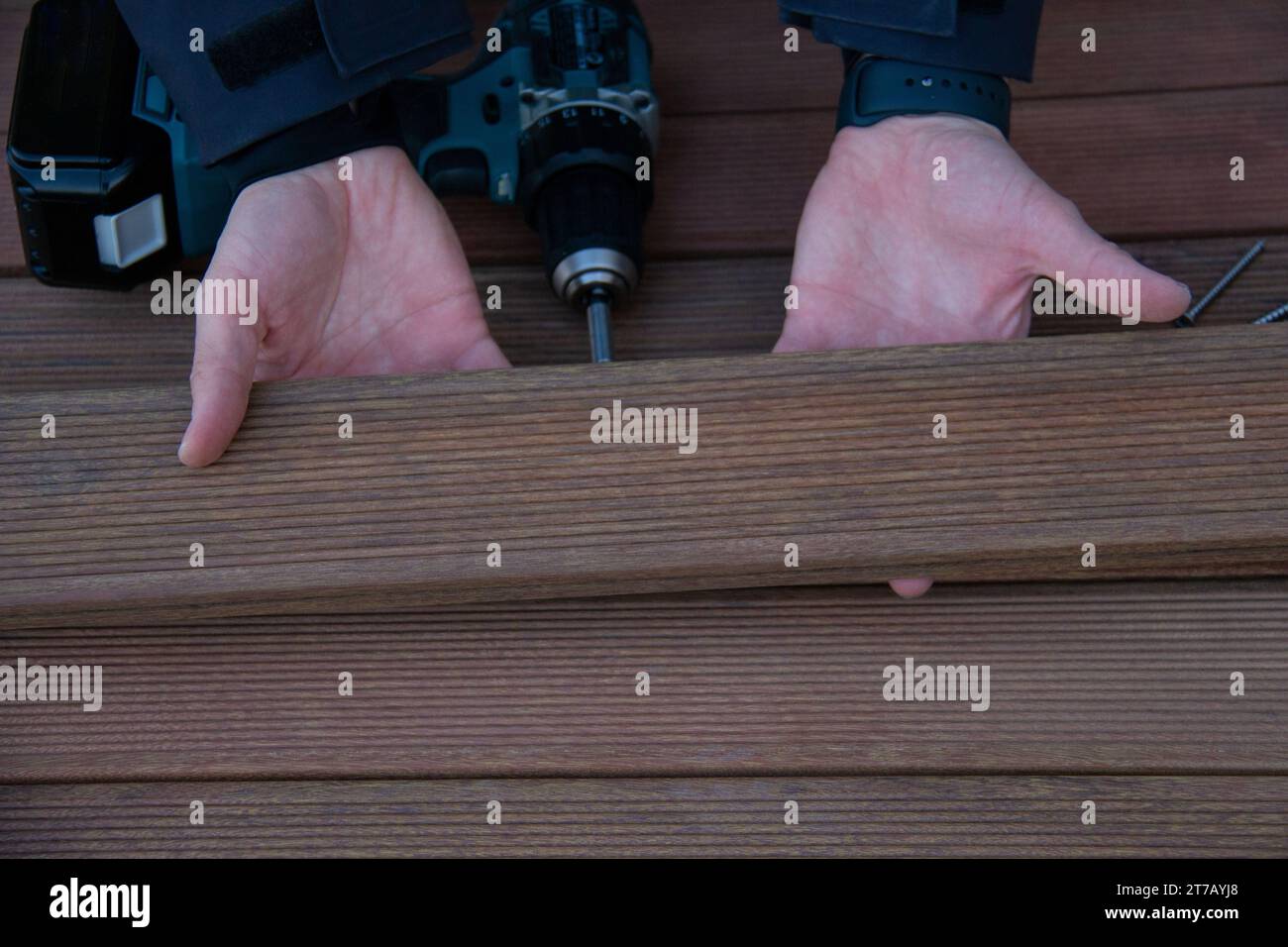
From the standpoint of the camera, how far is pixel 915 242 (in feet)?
3.81

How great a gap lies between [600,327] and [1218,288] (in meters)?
0.66

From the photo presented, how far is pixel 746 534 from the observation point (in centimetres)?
89

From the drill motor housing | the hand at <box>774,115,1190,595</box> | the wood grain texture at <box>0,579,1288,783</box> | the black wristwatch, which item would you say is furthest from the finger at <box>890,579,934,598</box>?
the black wristwatch

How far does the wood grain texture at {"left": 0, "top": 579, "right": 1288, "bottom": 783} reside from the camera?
919 millimetres

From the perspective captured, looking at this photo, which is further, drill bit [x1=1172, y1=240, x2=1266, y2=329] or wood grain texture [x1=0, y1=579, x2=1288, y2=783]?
drill bit [x1=1172, y1=240, x2=1266, y2=329]

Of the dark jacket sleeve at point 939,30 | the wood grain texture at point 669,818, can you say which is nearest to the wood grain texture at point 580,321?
the dark jacket sleeve at point 939,30

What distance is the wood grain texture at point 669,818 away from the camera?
895 millimetres

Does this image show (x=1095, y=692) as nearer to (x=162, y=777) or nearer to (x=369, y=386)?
(x=369, y=386)

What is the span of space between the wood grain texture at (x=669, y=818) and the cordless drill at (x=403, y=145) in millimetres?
453

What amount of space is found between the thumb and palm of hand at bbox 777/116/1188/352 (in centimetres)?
2

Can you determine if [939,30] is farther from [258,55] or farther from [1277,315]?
[258,55]

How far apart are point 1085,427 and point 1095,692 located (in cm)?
24

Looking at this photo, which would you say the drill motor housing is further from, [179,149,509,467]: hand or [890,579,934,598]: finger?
[890,579,934,598]: finger

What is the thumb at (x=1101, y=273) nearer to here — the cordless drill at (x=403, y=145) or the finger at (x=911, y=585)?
the finger at (x=911, y=585)
